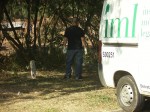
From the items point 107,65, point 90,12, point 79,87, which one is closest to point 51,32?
point 90,12

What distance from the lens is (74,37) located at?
1249 centimetres

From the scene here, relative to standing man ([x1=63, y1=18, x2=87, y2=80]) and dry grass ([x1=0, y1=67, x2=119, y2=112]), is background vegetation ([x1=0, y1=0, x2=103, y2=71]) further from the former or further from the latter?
standing man ([x1=63, y1=18, x2=87, y2=80])

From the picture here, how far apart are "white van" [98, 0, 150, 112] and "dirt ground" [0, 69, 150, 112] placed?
598 mm

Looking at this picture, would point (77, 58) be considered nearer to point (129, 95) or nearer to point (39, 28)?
point (39, 28)

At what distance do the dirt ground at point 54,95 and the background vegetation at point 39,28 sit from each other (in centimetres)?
221

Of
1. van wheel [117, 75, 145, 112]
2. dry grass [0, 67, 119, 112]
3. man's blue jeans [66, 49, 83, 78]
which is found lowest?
dry grass [0, 67, 119, 112]

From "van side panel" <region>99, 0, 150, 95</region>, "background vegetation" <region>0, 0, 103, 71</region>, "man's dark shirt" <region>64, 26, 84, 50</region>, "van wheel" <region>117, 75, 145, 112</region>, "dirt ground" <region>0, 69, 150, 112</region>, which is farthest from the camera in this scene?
"background vegetation" <region>0, 0, 103, 71</region>

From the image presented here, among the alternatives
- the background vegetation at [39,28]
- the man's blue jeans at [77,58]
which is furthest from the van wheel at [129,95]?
the background vegetation at [39,28]

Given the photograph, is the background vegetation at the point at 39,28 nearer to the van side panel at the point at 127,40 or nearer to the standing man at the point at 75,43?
the standing man at the point at 75,43

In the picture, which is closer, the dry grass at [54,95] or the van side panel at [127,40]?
the van side panel at [127,40]

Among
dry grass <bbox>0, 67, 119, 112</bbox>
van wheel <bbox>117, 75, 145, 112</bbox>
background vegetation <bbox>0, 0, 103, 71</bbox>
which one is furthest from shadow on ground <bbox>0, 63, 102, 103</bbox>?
van wheel <bbox>117, 75, 145, 112</bbox>

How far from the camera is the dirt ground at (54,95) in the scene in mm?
8758

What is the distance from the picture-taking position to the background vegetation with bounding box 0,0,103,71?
15336mm

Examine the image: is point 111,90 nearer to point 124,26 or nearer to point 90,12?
point 124,26
